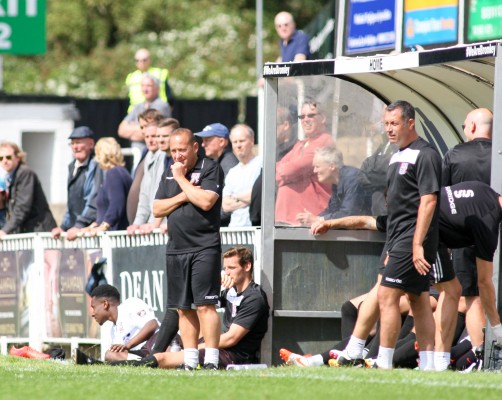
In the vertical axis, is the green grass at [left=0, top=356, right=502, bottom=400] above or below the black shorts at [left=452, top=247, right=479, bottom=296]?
below

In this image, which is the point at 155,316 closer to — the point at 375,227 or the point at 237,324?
the point at 237,324

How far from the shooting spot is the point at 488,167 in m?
11.2

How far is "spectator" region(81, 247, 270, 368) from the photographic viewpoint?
470 inches

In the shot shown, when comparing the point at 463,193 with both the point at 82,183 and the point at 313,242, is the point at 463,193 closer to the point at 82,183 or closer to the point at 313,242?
the point at 313,242

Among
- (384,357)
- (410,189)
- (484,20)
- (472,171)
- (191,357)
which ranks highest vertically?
(484,20)

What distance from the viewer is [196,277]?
448 inches

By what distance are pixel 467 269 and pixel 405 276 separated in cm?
104

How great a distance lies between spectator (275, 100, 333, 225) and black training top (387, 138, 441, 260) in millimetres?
1587

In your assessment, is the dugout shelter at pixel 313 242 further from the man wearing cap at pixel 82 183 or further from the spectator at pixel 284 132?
the man wearing cap at pixel 82 183

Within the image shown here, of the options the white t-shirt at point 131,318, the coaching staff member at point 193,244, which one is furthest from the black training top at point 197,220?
the white t-shirt at point 131,318

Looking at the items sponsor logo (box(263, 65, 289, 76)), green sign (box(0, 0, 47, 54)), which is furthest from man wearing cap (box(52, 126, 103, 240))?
green sign (box(0, 0, 47, 54))

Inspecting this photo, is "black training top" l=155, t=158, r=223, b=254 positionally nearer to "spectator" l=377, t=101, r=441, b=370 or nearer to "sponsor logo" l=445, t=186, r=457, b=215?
Result: "spectator" l=377, t=101, r=441, b=370

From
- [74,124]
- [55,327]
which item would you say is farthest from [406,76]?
[74,124]

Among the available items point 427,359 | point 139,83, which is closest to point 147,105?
point 139,83
